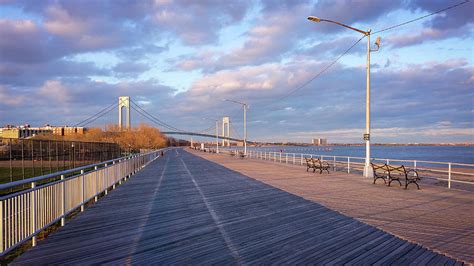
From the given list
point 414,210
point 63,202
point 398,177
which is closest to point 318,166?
point 398,177

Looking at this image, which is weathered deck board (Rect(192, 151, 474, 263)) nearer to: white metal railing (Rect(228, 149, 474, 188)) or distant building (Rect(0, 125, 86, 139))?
white metal railing (Rect(228, 149, 474, 188))

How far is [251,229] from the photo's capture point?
24.6ft

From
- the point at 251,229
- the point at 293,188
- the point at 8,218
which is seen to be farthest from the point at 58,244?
the point at 293,188

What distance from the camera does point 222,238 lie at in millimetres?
6828

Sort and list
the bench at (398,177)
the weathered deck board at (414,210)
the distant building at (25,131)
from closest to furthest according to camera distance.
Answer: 1. the weathered deck board at (414,210)
2. the bench at (398,177)
3. the distant building at (25,131)

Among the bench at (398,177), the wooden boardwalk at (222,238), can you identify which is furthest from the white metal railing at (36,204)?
the bench at (398,177)

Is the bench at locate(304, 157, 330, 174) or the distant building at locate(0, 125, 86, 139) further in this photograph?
the distant building at locate(0, 125, 86, 139)

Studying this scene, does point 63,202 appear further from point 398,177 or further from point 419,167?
point 419,167

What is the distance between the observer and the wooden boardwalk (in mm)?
5684

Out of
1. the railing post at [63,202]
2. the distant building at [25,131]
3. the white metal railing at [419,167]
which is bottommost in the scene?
the white metal railing at [419,167]

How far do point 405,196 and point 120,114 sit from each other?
9101 cm

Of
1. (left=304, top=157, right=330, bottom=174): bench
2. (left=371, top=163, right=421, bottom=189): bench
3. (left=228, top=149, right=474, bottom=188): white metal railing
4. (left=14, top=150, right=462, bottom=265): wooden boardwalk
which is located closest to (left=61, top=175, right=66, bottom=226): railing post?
(left=14, top=150, right=462, bottom=265): wooden boardwalk

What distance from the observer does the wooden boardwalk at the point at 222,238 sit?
5.68 m

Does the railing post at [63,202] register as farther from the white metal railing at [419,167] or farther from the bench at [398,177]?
the white metal railing at [419,167]
